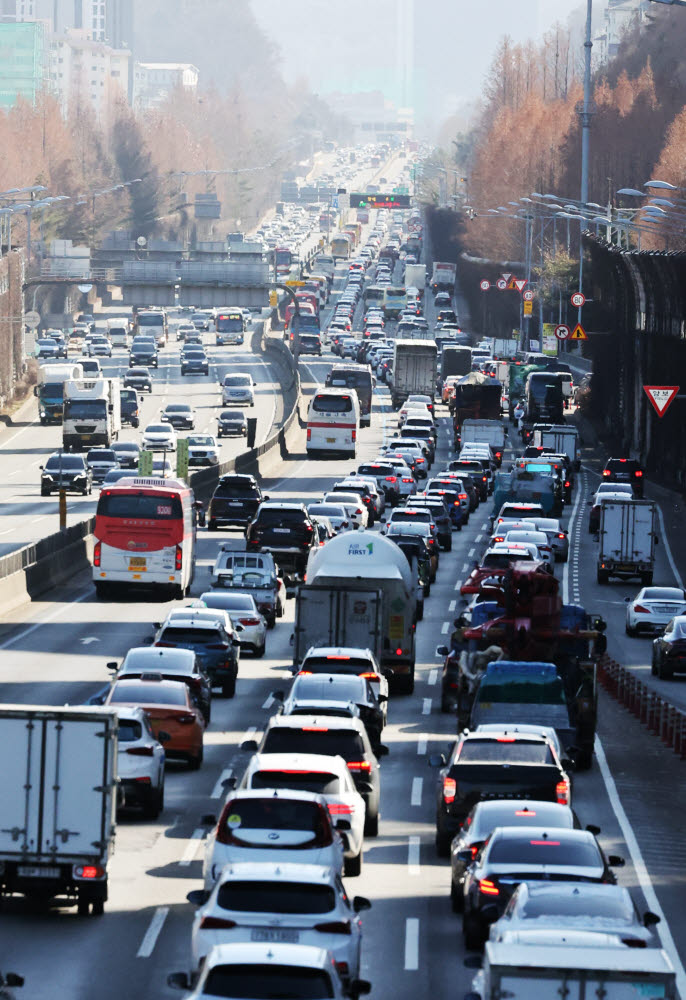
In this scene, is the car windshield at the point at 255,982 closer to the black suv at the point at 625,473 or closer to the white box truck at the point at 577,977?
the white box truck at the point at 577,977

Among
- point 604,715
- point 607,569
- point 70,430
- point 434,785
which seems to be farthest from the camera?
point 70,430

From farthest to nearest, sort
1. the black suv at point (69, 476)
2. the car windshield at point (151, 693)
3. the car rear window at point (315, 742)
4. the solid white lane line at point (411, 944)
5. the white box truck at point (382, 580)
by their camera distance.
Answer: the black suv at point (69, 476)
the white box truck at point (382, 580)
the car windshield at point (151, 693)
the car rear window at point (315, 742)
the solid white lane line at point (411, 944)

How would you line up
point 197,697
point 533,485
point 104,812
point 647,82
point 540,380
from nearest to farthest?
point 104,812 → point 197,697 → point 533,485 → point 540,380 → point 647,82

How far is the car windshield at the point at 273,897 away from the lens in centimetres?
1648

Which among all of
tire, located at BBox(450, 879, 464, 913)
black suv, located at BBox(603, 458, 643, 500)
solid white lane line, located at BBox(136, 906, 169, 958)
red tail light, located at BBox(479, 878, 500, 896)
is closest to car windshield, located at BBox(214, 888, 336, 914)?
red tail light, located at BBox(479, 878, 500, 896)

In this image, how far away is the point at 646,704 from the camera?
1495 inches

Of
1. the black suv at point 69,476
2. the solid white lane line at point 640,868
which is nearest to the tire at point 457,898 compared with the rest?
the solid white lane line at point 640,868

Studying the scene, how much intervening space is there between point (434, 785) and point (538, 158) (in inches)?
6412

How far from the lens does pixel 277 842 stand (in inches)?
755

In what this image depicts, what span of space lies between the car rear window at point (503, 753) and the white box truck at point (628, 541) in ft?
118

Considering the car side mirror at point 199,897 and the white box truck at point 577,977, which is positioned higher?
the white box truck at point 577,977

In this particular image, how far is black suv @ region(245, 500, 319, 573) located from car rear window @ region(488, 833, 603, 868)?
3643cm

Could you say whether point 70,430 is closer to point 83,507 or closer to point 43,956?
point 83,507

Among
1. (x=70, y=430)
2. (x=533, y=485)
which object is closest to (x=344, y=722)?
(x=533, y=485)
